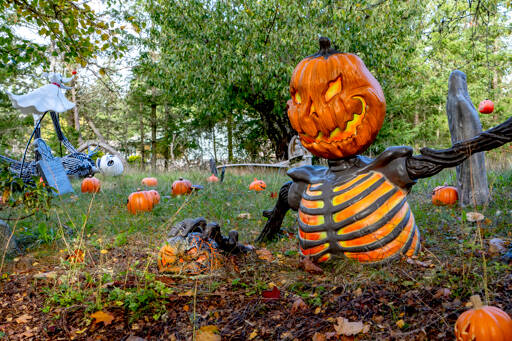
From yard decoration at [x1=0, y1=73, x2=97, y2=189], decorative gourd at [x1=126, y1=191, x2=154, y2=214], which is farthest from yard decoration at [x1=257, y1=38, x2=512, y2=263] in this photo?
yard decoration at [x1=0, y1=73, x2=97, y2=189]

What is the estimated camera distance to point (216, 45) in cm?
1106

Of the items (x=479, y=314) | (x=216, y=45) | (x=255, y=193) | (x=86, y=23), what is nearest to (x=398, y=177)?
(x=479, y=314)

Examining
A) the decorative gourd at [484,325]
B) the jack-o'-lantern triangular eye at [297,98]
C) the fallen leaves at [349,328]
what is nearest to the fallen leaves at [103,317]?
the fallen leaves at [349,328]

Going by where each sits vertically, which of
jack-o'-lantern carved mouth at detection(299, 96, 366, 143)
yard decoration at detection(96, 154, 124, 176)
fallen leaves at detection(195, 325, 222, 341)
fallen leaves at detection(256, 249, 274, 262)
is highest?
jack-o'-lantern carved mouth at detection(299, 96, 366, 143)

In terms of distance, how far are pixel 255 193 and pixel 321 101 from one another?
4.04 meters

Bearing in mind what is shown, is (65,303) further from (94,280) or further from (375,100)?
(375,100)

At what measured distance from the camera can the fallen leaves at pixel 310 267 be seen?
2730 millimetres

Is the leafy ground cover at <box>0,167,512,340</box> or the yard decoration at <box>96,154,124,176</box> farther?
the yard decoration at <box>96,154,124,176</box>

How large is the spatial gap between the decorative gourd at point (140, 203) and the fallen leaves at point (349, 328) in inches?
152

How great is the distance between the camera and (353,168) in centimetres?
287

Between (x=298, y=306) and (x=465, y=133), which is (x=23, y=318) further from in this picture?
(x=465, y=133)

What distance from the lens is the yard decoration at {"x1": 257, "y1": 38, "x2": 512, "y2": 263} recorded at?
8.62 ft

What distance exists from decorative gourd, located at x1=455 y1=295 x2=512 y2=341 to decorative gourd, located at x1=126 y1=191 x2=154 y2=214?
Result: 14.4 ft

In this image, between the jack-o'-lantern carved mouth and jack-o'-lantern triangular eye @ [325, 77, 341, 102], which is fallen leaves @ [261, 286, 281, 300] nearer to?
the jack-o'-lantern carved mouth
